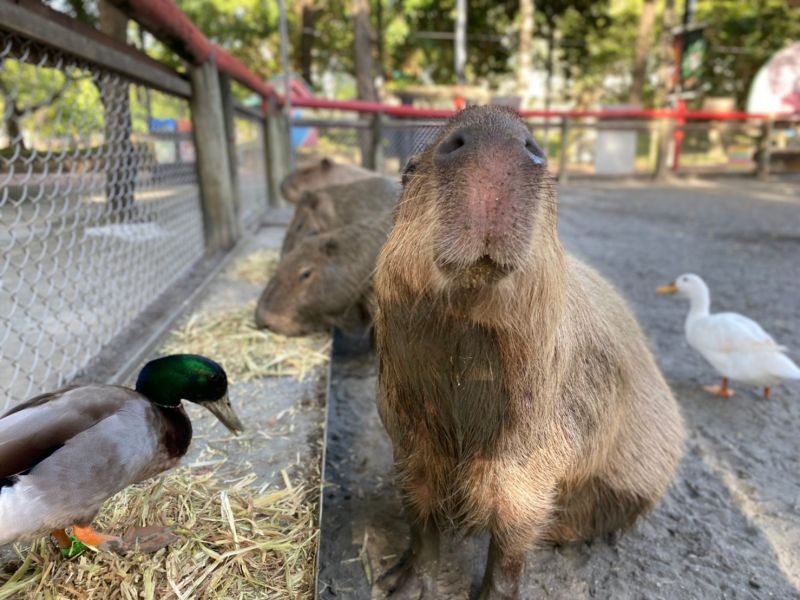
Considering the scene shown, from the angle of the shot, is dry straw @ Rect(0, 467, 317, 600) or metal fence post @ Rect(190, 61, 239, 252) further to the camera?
metal fence post @ Rect(190, 61, 239, 252)

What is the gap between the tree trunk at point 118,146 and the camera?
2.81m

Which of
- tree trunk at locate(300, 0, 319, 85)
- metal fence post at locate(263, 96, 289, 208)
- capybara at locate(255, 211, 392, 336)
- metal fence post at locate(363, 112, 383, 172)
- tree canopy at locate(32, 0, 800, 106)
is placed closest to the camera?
capybara at locate(255, 211, 392, 336)

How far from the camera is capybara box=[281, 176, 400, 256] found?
4211mm

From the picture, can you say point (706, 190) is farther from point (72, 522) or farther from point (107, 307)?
point (72, 522)

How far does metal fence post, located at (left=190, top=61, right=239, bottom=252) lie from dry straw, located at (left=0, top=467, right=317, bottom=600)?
9.40 feet

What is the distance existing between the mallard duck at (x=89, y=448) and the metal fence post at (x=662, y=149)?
1471 cm

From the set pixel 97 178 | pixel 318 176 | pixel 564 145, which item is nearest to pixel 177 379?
pixel 97 178

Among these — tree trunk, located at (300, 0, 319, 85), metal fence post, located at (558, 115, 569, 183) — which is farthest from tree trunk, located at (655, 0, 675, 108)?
tree trunk, located at (300, 0, 319, 85)

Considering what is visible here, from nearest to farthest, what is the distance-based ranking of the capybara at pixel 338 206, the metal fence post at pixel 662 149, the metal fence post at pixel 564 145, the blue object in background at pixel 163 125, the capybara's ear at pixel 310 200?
the blue object in background at pixel 163 125 < the capybara at pixel 338 206 < the capybara's ear at pixel 310 200 < the metal fence post at pixel 564 145 < the metal fence post at pixel 662 149

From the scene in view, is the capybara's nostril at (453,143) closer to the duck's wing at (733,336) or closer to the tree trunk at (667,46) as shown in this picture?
the duck's wing at (733,336)

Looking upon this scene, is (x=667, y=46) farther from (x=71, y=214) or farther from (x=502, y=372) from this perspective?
(x=502, y=372)

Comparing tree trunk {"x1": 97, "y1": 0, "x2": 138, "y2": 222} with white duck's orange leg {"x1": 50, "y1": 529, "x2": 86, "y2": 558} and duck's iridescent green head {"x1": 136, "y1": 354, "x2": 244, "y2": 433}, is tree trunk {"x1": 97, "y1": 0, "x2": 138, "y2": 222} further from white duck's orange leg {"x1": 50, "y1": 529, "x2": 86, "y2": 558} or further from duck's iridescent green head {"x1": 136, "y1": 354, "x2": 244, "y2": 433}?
white duck's orange leg {"x1": 50, "y1": 529, "x2": 86, "y2": 558}

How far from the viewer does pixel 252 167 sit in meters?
7.38

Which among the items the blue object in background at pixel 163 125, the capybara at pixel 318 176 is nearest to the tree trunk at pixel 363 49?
the capybara at pixel 318 176
